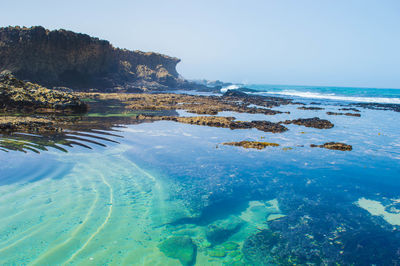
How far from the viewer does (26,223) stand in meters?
5.04

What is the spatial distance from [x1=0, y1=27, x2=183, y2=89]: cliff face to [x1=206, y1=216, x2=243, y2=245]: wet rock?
50.0 metres

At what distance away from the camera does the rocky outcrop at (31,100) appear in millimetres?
17906

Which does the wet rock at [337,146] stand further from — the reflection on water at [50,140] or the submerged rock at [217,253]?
the reflection on water at [50,140]

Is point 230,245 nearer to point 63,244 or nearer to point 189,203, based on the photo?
point 189,203

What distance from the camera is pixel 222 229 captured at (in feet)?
17.7

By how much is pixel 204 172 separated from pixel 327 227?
156 inches

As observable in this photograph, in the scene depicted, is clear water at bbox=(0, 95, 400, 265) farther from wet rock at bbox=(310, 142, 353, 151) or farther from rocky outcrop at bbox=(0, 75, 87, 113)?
rocky outcrop at bbox=(0, 75, 87, 113)

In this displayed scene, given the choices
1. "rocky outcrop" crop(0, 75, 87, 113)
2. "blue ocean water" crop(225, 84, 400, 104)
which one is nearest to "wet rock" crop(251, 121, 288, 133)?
"rocky outcrop" crop(0, 75, 87, 113)

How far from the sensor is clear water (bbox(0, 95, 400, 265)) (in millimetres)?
4598

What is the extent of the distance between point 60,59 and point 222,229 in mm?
55604

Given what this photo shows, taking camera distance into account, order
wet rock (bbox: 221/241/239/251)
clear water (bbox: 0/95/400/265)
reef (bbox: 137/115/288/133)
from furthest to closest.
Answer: reef (bbox: 137/115/288/133), wet rock (bbox: 221/241/239/251), clear water (bbox: 0/95/400/265)

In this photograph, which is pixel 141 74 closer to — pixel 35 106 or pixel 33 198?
pixel 35 106

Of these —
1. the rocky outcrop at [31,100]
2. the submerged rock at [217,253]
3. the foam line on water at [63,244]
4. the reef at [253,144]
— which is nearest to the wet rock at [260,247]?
the submerged rock at [217,253]

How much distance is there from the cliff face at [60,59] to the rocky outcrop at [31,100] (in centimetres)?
2976
